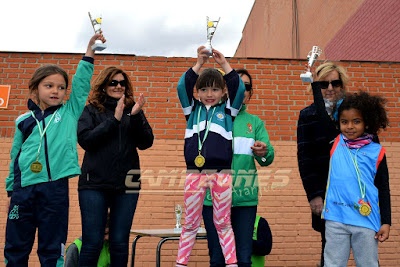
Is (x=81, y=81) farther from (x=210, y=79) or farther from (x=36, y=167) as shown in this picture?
(x=210, y=79)

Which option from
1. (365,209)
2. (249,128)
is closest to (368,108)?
(365,209)

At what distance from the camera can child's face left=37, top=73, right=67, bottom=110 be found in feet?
9.55

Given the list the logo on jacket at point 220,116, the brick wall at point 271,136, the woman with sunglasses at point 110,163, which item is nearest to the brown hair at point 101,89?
the woman with sunglasses at point 110,163

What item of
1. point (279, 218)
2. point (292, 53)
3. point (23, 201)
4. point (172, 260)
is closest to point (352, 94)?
point (23, 201)

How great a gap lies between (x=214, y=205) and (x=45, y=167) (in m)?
1.23

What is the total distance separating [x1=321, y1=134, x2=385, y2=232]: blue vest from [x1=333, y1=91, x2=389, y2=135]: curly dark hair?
0.16 meters

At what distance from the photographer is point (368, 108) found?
2730 mm

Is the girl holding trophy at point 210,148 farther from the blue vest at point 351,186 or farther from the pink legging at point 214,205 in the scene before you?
the blue vest at point 351,186

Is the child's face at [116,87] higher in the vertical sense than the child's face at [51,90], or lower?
higher

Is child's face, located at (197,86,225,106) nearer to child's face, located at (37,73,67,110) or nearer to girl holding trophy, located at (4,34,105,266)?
girl holding trophy, located at (4,34,105,266)

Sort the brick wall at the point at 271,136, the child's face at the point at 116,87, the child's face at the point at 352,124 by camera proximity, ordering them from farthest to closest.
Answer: the brick wall at the point at 271,136 → the child's face at the point at 116,87 → the child's face at the point at 352,124

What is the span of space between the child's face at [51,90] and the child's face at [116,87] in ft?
1.27

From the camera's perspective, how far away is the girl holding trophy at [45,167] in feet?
8.44

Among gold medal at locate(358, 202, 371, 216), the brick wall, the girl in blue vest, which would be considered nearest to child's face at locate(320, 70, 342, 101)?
the girl in blue vest
